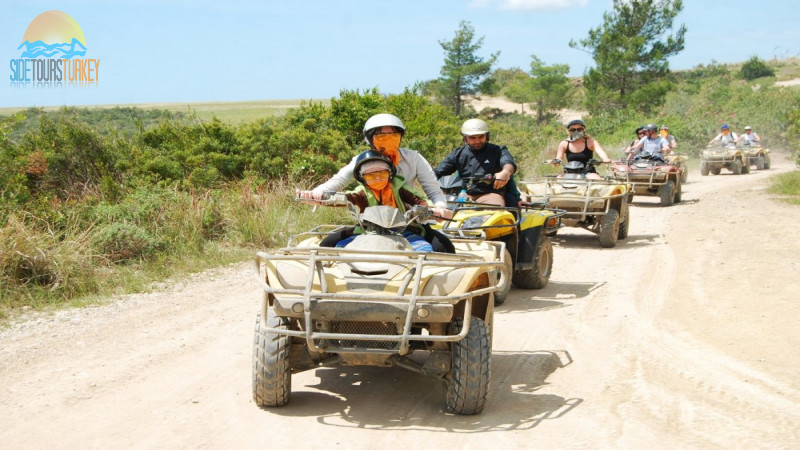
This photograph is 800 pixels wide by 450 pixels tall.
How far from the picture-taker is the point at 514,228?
9.42 metres

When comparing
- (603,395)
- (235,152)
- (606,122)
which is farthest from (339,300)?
(606,122)

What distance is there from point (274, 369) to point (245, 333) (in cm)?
251

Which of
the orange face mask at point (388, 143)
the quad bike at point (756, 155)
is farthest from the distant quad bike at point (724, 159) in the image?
the orange face mask at point (388, 143)

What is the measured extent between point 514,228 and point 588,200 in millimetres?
4072

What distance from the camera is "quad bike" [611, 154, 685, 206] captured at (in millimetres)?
18781

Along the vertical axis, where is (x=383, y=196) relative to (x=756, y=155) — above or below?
above

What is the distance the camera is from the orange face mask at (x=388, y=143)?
6719 mm

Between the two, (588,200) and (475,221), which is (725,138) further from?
(475,221)

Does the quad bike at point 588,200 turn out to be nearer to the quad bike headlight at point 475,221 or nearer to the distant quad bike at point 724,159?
the quad bike headlight at point 475,221

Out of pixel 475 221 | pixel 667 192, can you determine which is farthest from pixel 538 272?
pixel 667 192

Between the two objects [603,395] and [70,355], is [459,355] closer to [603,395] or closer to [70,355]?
[603,395]

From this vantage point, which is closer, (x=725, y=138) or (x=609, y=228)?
(x=609, y=228)

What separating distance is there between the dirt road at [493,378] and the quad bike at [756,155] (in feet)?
68.5

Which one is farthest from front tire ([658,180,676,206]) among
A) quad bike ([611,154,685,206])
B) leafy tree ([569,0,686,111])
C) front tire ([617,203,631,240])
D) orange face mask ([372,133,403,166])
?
leafy tree ([569,0,686,111])
